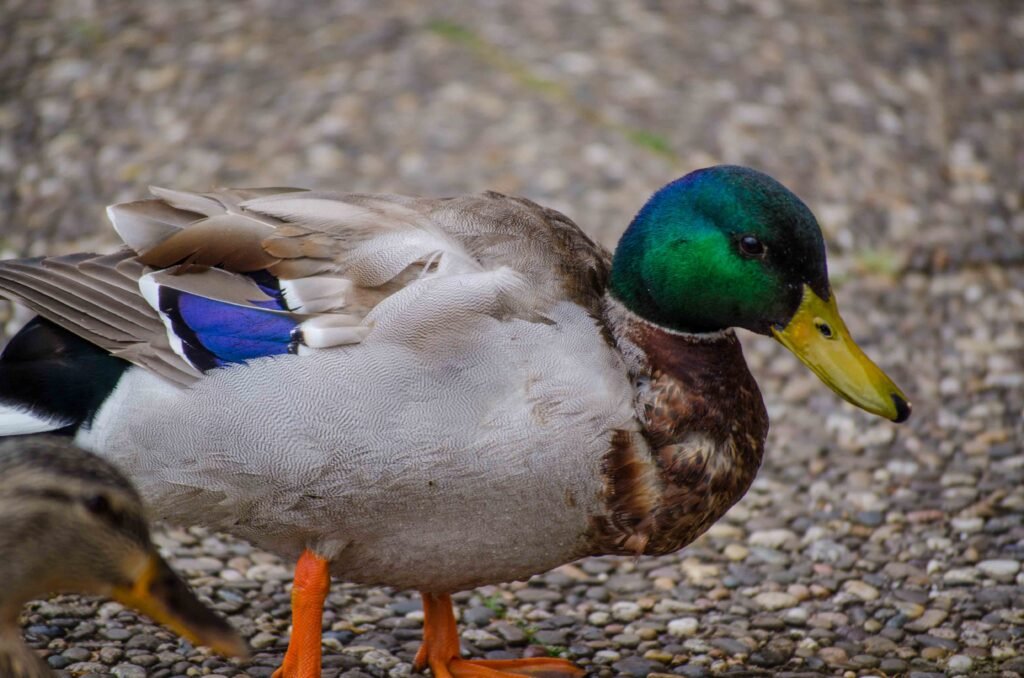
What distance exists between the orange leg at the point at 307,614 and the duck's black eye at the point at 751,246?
123cm

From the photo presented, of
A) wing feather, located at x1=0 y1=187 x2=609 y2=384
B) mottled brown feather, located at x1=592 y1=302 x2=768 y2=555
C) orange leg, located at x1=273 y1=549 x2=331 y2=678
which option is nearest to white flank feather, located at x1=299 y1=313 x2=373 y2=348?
wing feather, located at x1=0 y1=187 x2=609 y2=384

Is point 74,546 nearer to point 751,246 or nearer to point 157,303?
point 157,303

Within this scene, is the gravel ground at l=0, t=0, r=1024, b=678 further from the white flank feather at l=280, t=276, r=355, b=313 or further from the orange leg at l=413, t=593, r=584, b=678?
the white flank feather at l=280, t=276, r=355, b=313

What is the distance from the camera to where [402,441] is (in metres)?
2.82

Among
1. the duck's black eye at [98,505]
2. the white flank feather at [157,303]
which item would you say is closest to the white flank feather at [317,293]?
the white flank feather at [157,303]

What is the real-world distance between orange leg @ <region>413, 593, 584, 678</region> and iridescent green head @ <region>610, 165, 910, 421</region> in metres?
0.99

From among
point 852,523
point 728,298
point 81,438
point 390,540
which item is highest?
point 728,298

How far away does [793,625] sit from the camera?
3.75 metres

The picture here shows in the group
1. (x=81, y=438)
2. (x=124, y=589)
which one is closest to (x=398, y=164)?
(x=81, y=438)

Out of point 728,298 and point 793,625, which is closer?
point 728,298

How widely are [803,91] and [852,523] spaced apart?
9.64ft

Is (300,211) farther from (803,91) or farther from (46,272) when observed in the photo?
(803,91)

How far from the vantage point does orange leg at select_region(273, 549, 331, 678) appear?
3.04 m

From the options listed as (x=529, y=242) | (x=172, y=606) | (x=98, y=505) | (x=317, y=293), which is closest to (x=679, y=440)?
(x=529, y=242)
